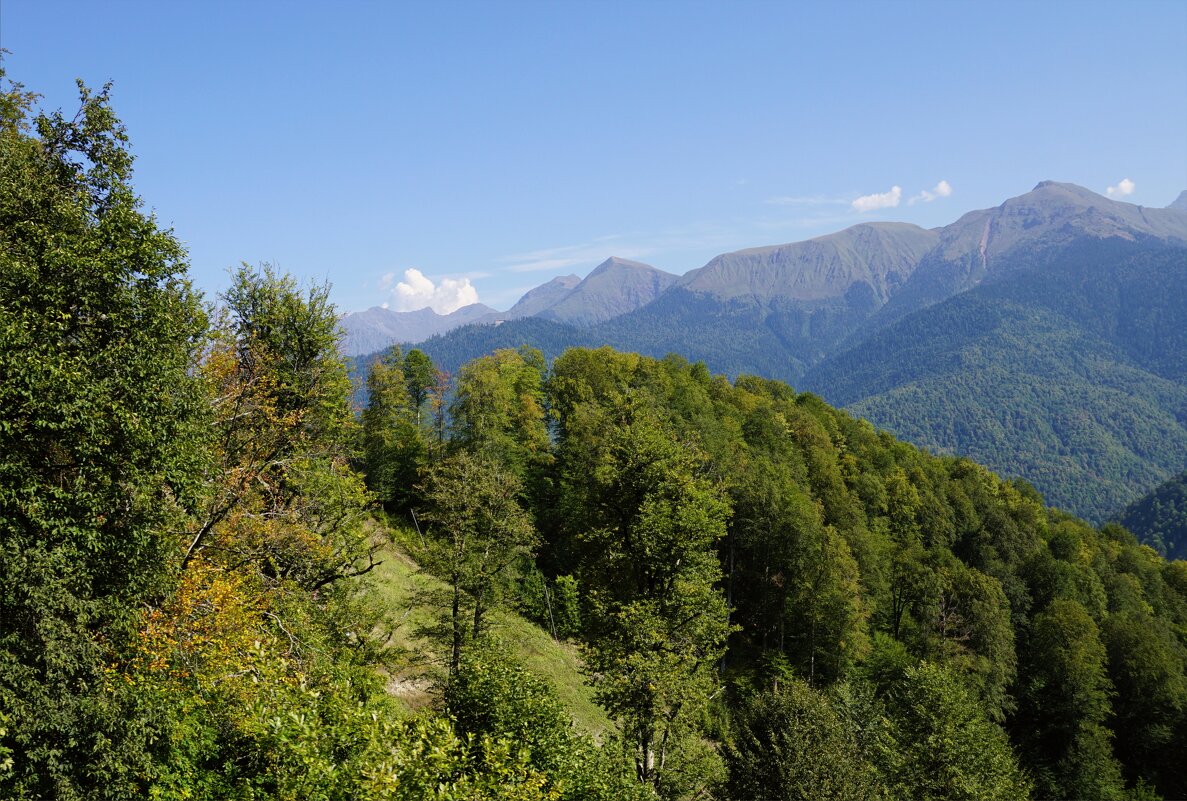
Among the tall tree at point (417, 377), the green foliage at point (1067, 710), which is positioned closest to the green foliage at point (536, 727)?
the tall tree at point (417, 377)

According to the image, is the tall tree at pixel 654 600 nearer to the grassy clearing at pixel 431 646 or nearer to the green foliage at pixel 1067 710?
the grassy clearing at pixel 431 646

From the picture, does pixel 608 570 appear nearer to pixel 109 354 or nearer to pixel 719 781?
pixel 719 781

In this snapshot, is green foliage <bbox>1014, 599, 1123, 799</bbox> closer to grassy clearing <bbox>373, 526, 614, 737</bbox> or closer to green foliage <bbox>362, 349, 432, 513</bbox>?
grassy clearing <bbox>373, 526, 614, 737</bbox>

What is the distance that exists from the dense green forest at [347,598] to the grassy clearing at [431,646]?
3.13ft

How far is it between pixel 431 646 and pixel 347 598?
5.43 metres

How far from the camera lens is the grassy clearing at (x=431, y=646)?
89.3 feet

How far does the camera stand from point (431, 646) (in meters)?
27.6

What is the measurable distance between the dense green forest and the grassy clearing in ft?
3.13

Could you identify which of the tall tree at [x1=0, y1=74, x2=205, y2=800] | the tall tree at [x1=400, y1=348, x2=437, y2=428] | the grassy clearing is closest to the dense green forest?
the tall tree at [x1=0, y1=74, x2=205, y2=800]

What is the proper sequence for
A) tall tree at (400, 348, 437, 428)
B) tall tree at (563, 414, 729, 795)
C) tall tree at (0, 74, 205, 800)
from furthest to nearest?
tall tree at (400, 348, 437, 428) → tall tree at (563, 414, 729, 795) → tall tree at (0, 74, 205, 800)

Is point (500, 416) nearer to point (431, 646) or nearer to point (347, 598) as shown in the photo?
point (431, 646)

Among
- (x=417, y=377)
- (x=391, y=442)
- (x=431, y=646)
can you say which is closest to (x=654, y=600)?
(x=431, y=646)

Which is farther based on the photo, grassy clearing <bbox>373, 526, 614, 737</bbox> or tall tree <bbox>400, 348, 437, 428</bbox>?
tall tree <bbox>400, 348, 437, 428</bbox>

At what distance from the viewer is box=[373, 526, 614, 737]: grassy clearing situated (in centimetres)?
2722
